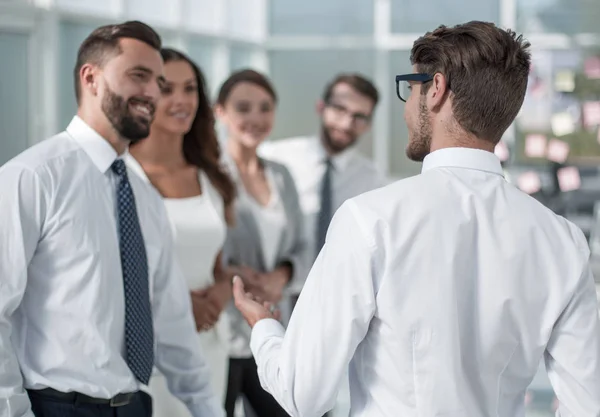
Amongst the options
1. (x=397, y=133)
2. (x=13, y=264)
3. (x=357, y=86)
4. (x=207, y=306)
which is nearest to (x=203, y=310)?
(x=207, y=306)

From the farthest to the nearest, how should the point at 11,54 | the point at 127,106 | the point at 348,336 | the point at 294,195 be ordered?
the point at 11,54, the point at 294,195, the point at 127,106, the point at 348,336

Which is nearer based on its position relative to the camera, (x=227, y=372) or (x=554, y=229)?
(x=554, y=229)

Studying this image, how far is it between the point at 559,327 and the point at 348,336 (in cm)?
35

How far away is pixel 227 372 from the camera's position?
368 cm

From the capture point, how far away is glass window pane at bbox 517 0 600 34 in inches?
346

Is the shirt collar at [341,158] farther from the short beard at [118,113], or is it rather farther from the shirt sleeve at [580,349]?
the shirt sleeve at [580,349]

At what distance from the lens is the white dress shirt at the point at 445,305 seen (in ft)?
5.41

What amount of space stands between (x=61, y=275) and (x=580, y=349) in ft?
3.58

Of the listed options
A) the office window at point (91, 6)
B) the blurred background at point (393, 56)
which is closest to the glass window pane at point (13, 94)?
the office window at point (91, 6)

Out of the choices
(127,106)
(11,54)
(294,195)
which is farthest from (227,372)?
(11,54)

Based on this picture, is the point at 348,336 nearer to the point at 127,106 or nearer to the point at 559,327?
the point at 559,327

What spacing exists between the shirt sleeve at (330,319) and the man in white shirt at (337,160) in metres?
2.65

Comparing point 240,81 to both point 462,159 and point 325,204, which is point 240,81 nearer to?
point 325,204

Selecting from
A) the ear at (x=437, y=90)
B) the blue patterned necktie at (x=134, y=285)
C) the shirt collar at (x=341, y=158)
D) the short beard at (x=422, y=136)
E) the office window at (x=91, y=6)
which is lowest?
the blue patterned necktie at (x=134, y=285)
